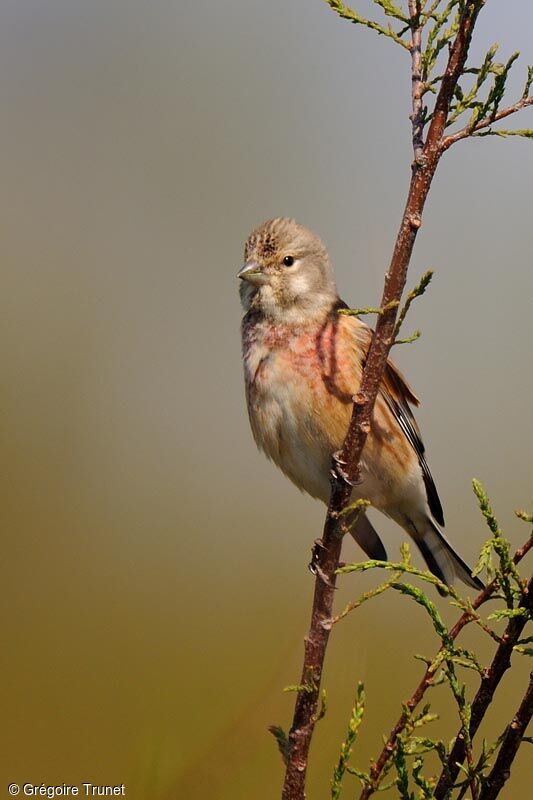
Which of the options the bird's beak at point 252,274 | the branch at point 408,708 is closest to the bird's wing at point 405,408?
the bird's beak at point 252,274

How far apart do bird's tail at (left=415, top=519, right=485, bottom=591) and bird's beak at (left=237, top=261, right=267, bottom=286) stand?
126 cm

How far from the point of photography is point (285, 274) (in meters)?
3.97

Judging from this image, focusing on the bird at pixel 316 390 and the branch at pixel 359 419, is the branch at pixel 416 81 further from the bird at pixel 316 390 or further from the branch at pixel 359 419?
the bird at pixel 316 390

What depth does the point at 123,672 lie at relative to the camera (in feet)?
13.7

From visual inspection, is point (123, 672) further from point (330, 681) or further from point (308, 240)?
point (308, 240)

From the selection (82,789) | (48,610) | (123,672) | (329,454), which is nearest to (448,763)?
(82,789)

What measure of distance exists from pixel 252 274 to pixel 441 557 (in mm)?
1402

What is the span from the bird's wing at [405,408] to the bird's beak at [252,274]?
0.39 m

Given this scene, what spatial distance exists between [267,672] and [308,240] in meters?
1.78

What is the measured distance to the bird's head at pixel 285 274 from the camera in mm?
3898

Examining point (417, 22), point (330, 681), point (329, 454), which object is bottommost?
point (330, 681)

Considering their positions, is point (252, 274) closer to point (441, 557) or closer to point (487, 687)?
point (441, 557)

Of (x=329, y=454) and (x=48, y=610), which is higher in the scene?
(x=329, y=454)

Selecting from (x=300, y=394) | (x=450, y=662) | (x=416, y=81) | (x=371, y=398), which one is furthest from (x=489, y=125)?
(x=300, y=394)
